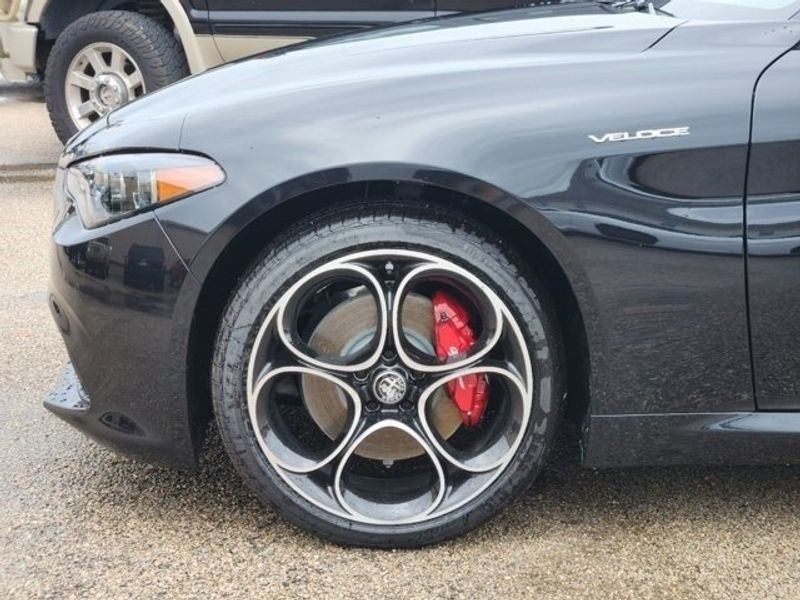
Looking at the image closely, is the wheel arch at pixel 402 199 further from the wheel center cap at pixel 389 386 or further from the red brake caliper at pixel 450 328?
the wheel center cap at pixel 389 386

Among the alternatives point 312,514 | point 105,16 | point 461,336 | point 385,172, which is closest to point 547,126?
point 385,172

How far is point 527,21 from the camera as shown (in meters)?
2.50

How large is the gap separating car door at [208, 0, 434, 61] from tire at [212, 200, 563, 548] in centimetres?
339

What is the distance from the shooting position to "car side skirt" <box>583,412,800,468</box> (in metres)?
2.04

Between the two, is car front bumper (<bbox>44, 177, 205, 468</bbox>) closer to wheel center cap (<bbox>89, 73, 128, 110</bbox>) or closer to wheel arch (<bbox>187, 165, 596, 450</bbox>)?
wheel arch (<bbox>187, 165, 596, 450</bbox>)

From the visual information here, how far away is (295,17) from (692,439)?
384 centimetres

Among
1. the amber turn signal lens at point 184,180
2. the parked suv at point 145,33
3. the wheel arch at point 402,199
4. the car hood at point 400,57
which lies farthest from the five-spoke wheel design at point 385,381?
the parked suv at point 145,33

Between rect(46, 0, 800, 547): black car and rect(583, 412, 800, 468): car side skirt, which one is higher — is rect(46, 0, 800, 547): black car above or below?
above

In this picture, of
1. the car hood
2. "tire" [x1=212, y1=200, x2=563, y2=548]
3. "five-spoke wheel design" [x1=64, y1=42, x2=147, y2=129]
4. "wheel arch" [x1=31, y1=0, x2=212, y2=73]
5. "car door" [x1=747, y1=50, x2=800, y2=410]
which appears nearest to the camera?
"car door" [x1=747, y1=50, x2=800, y2=410]

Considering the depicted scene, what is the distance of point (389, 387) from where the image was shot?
2.10 m

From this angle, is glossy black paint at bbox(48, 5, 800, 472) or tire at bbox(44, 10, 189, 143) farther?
tire at bbox(44, 10, 189, 143)

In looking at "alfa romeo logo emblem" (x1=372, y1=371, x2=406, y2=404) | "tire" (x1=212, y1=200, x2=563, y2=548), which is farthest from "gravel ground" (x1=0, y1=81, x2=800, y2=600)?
"alfa romeo logo emblem" (x1=372, y1=371, x2=406, y2=404)

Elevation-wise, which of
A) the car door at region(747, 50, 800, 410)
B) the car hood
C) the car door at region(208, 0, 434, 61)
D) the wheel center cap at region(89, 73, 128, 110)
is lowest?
the car door at region(747, 50, 800, 410)

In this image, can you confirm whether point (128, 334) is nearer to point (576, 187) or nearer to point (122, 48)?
point (576, 187)
